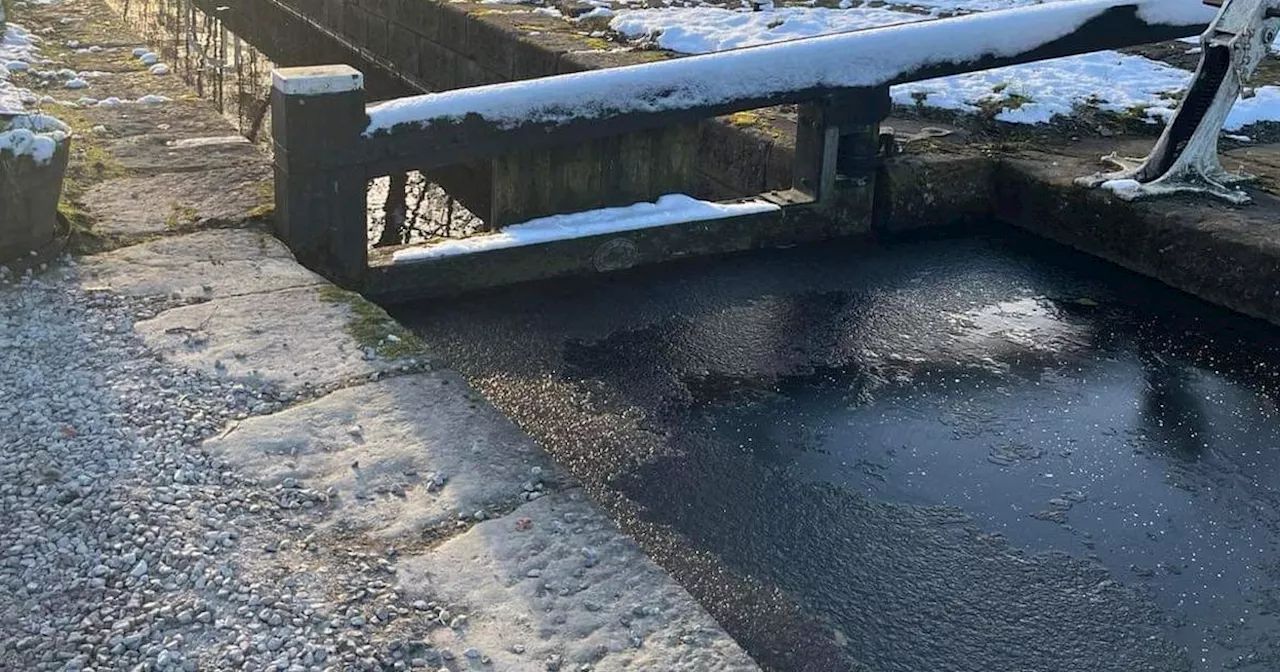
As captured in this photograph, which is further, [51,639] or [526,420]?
[526,420]

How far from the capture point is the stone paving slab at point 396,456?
3287mm

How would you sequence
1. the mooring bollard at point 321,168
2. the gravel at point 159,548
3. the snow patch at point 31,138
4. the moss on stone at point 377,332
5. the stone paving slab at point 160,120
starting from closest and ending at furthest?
the gravel at point 159,548, the moss on stone at point 377,332, the snow patch at point 31,138, the mooring bollard at point 321,168, the stone paving slab at point 160,120

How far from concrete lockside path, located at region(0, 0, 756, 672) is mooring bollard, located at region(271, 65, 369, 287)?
55 cm

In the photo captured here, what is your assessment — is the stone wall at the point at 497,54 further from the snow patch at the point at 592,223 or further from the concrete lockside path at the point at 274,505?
the concrete lockside path at the point at 274,505

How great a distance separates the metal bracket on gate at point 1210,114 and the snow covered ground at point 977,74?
143 cm

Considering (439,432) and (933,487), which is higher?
(439,432)

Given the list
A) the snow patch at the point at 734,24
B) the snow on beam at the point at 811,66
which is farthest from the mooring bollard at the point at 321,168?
the snow patch at the point at 734,24

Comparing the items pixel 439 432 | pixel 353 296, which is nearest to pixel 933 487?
pixel 439 432

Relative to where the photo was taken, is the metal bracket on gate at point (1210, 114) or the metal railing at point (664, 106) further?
the metal bracket on gate at point (1210, 114)

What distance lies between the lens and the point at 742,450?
4.49 m

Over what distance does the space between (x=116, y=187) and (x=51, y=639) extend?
11.3 feet

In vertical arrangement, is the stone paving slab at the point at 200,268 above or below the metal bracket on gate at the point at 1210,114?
below

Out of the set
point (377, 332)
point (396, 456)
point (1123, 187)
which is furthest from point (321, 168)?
point (1123, 187)

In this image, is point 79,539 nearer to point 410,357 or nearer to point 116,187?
point 410,357
